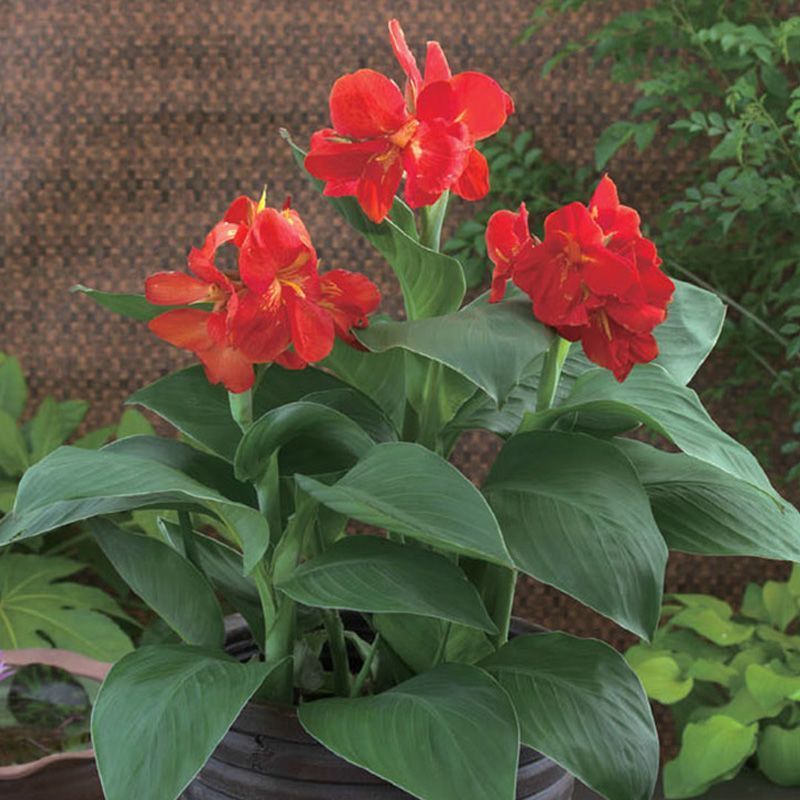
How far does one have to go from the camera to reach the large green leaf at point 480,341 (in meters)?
0.48

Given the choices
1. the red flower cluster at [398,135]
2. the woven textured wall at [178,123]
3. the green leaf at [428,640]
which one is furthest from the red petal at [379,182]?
the woven textured wall at [178,123]

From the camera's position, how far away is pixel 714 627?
133 cm

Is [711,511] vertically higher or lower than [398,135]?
lower

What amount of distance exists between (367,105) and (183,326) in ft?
0.45

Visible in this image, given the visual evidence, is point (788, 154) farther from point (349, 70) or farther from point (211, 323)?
point (211, 323)

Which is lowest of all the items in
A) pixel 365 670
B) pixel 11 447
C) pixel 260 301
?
pixel 11 447

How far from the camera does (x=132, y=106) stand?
1560 mm

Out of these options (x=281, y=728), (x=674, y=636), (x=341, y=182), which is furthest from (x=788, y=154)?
(x=281, y=728)

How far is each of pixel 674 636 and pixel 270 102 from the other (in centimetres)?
89

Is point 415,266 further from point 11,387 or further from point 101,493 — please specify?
point 11,387

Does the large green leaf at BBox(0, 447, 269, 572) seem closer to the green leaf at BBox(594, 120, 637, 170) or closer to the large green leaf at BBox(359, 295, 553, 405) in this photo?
the large green leaf at BBox(359, 295, 553, 405)

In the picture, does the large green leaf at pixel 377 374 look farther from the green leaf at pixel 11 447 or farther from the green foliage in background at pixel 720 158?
the green leaf at pixel 11 447

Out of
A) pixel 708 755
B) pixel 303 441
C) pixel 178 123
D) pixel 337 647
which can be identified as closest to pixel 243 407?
pixel 303 441

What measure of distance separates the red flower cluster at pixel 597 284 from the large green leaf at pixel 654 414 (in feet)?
0.10
